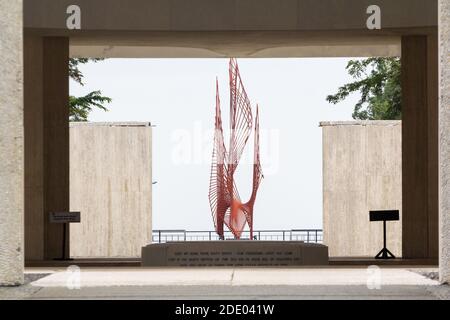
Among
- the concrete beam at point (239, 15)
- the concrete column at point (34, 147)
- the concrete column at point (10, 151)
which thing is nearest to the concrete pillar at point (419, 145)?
the concrete beam at point (239, 15)

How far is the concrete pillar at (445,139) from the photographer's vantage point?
6246mm

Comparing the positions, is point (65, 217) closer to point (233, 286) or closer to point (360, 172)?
point (233, 286)

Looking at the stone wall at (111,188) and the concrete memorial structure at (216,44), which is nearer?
the concrete memorial structure at (216,44)

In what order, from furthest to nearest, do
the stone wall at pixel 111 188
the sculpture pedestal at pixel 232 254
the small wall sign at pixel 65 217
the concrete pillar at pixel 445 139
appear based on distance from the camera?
1. the stone wall at pixel 111 188
2. the small wall sign at pixel 65 217
3. the sculpture pedestal at pixel 232 254
4. the concrete pillar at pixel 445 139

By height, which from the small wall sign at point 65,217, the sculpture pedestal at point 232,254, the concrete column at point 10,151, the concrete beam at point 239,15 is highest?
the concrete beam at point 239,15

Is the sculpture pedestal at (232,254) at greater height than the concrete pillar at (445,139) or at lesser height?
lesser

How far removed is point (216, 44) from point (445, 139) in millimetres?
10686

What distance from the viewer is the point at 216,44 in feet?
54.2

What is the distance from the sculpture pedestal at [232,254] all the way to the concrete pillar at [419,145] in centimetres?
→ 452

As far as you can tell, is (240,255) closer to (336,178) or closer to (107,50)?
(107,50)

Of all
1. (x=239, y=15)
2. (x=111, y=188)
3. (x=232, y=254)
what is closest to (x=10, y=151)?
(x=232, y=254)

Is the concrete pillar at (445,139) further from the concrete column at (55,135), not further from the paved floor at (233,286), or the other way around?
the concrete column at (55,135)

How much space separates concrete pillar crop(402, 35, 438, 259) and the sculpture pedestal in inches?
178

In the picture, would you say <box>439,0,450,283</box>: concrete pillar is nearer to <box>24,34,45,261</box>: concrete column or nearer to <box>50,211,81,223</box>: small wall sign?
<box>50,211,81,223</box>: small wall sign
